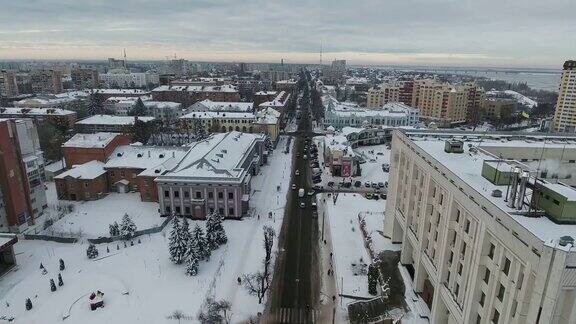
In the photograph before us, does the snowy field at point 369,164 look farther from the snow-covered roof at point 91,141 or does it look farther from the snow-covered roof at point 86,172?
the snow-covered roof at point 91,141

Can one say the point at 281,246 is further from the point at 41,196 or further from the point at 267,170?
the point at 41,196

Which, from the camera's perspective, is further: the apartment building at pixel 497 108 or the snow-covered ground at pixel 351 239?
the apartment building at pixel 497 108

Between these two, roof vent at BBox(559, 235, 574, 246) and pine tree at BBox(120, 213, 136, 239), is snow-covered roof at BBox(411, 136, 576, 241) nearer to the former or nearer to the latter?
roof vent at BBox(559, 235, 574, 246)

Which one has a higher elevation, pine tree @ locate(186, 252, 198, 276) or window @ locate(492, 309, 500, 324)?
window @ locate(492, 309, 500, 324)

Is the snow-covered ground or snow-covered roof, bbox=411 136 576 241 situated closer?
snow-covered roof, bbox=411 136 576 241

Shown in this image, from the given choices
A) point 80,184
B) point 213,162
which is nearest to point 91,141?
point 80,184

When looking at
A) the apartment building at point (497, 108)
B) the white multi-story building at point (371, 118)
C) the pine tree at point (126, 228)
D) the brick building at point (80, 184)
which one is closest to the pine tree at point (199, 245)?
the pine tree at point (126, 228)

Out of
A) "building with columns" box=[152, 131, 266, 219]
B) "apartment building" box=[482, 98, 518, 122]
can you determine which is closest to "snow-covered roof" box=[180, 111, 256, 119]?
"building with columns" box=[152, 131, 266, 219]
